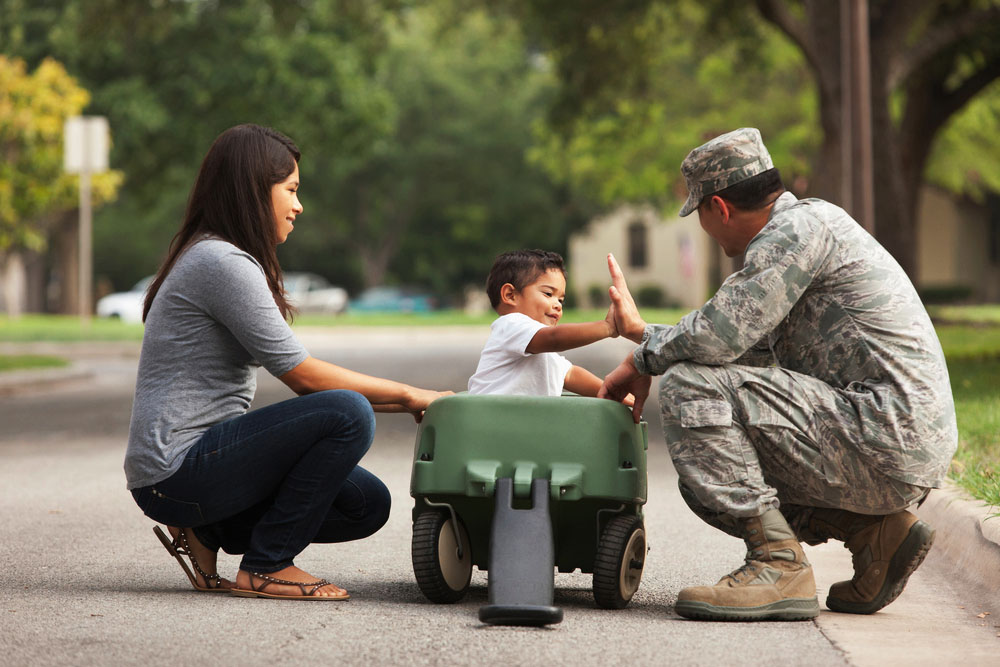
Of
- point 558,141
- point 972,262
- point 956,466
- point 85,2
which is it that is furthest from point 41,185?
point 972,262

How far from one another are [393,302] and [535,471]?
48.4 metres

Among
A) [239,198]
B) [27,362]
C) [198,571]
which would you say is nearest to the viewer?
[239,198]

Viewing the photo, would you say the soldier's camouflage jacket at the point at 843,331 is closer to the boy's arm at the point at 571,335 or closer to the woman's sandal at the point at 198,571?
the boy's arm at the point at 571,335

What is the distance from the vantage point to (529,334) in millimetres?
4789

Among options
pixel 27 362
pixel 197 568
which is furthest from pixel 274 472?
pixel 27 362

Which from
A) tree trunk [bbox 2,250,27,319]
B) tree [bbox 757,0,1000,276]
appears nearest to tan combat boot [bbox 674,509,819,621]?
tree [bbox 757,0,1000,276]

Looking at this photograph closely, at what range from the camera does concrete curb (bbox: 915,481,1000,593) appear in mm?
5301

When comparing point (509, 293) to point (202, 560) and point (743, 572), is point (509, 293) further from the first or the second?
point (202, 560)

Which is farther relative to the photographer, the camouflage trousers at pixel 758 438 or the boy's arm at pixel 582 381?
the boy's arm at pixel 582 381

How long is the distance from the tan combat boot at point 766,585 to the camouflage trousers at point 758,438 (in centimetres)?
8

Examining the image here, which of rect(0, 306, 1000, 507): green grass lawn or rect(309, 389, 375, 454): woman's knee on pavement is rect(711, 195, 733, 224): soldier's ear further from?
rect(0, 306, 1000, 507): green grass lawn

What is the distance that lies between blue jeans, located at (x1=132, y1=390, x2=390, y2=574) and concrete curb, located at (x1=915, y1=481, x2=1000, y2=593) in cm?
244

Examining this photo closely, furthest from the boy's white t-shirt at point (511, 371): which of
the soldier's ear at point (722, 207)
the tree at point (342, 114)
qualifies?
the tree at point (342, 114)

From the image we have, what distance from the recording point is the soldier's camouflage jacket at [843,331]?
441cm
